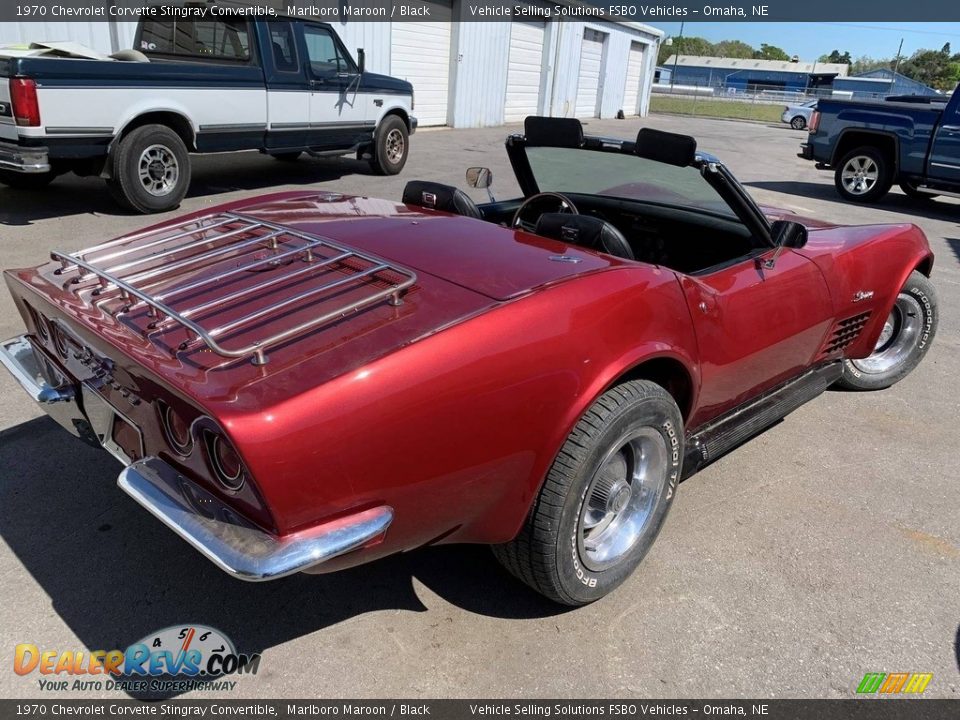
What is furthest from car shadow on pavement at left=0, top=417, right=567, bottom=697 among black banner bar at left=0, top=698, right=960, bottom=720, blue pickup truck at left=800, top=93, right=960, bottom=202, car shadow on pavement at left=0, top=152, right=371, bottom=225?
blue pickup truck at left=800, top=93, right=960, bottom=202

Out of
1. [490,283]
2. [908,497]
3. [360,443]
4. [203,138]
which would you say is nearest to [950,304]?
[908,497]

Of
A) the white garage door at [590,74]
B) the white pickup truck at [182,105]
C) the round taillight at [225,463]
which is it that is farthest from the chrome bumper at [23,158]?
the white garage door at [590,74]

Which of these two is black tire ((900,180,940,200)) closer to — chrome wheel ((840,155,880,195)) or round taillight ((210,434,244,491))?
chrome wheel ((840,155,880,195))

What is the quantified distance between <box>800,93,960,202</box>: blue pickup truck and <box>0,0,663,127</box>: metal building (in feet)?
25.9

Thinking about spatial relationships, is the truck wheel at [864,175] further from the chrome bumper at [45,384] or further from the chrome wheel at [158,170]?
the chrome bumper at [45,384]

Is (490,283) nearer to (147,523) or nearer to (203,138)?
(147,523)

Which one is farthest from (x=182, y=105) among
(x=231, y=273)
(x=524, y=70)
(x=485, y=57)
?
(x=524, y=70)

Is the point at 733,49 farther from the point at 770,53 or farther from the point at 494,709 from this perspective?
the point at 494,709

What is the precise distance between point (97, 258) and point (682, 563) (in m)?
2.27

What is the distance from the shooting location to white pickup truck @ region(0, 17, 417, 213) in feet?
20.1

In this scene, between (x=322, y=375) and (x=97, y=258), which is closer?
(x=322, y=375)

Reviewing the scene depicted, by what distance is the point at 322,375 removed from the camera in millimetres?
1734

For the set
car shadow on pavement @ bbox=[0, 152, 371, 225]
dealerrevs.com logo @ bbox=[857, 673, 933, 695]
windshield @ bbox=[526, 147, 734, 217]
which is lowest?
car shadow on pavement @ bbox=[0, 152, 371, 225]

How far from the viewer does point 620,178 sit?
315cm
